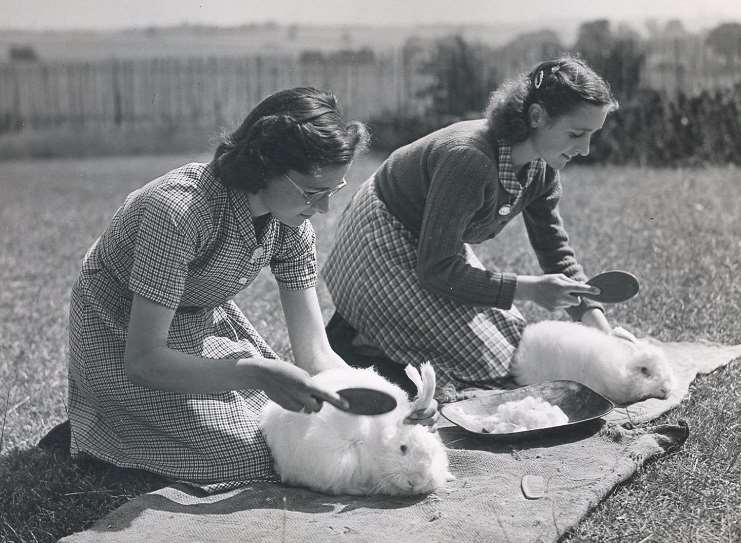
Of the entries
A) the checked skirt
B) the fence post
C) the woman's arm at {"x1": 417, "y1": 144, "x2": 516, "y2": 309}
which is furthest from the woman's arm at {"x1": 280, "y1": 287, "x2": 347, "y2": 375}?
the fence post

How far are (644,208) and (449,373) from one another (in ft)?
14.8

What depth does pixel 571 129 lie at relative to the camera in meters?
3.45

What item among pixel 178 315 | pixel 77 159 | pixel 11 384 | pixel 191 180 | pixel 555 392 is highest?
pixel 191 180

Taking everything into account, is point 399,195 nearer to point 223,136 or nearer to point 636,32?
point 223,136

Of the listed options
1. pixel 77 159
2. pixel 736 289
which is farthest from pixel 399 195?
pixel 77 159

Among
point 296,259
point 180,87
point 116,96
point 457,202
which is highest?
Result: point 457,202

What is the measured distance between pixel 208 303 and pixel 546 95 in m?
1.47

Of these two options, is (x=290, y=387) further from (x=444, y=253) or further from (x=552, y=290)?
(x=552, y=290)

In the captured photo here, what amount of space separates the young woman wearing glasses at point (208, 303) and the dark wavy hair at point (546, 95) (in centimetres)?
94

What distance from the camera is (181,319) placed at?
9.89 feet

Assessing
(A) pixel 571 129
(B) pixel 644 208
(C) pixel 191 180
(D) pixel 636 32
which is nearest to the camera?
(C) pixel 191 180

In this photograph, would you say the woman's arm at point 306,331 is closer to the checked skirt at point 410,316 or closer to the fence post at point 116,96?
the checked skirt at point 410,316

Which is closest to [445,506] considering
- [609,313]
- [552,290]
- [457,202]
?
[552,290]

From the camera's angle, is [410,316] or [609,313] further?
[609,313]
